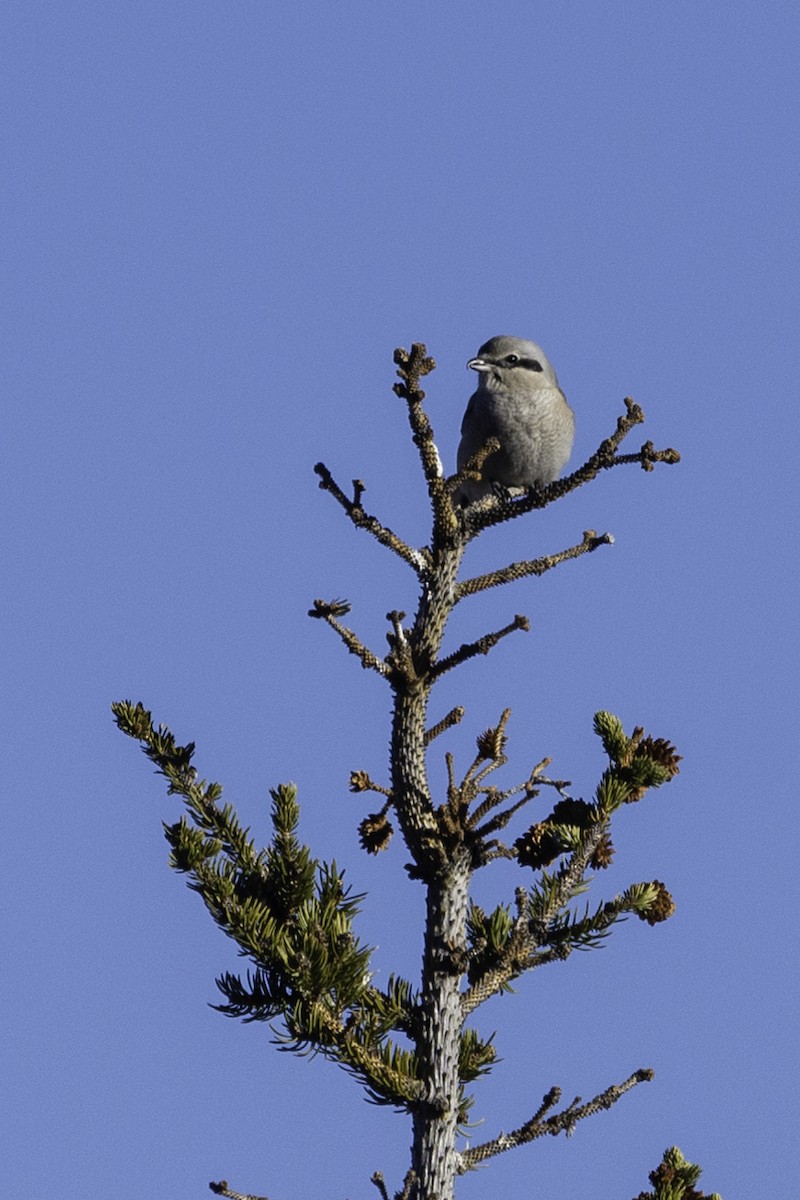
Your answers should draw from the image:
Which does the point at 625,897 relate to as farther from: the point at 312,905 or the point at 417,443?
the point at 417,443

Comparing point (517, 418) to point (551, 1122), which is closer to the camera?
point (551, 1122)

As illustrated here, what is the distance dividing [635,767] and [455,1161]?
1.38 m

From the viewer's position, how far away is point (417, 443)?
16.3ft

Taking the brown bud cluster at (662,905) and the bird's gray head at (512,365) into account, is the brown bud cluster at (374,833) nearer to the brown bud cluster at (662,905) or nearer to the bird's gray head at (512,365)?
the brown bud cluster at (662,905)

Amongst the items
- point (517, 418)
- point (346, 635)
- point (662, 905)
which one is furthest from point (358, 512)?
point (517, 418)

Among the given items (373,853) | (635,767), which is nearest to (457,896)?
Result: (373,853)

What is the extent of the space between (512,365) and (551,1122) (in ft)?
19.6

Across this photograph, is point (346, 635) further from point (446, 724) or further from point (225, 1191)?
point (225, 1191)

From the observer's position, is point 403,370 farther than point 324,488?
No

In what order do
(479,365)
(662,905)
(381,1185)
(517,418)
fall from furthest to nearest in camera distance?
(479,365)
(517,418)
(662,905)
(381,1185)

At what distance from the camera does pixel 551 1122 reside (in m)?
4.91

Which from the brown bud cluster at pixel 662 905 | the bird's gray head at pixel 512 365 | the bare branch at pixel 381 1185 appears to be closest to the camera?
the bare branch at pixel 381 1185

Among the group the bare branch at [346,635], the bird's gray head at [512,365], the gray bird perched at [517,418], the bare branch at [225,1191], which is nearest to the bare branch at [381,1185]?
the bare branch at [225,1191]

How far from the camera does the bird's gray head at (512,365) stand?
9797 millimetres
